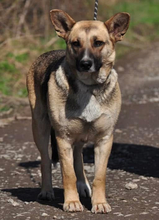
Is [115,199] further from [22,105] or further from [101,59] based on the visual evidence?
[22,105]

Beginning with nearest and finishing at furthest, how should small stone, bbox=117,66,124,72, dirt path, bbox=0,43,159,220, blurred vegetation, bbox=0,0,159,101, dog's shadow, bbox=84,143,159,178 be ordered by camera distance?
dirt path, bbox=0,43,159,220, dog's shadow, bbox=84,143,159,178, blurred vegetation, bbox=0,0,159,101, small stone, bbox=117,66,124,72

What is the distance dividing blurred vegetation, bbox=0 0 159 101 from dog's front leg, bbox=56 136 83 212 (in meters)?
4.57

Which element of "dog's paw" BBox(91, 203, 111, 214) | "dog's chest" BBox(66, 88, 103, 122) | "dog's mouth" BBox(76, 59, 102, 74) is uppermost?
"dog's mouth" BBox(76, 59, 102, 74)

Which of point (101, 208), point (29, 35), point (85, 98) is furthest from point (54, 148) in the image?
point (29, 35)

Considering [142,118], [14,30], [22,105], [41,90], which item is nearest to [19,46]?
[14,30]

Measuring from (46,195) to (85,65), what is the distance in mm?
1424

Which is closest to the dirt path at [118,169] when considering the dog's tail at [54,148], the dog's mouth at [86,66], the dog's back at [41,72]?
the dog's tail at [54,148]

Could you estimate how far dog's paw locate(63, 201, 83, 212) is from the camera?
5.12 meters

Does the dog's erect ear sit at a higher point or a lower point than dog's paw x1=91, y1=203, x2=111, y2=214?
higher

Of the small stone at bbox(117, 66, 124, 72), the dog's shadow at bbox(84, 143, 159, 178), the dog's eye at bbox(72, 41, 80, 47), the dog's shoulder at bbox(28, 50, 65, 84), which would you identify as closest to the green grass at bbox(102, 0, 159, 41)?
the small stone at bbox(117, 66, 124, 72)

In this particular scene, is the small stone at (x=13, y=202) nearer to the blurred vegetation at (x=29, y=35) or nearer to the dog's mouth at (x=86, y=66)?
the dog's mouth at (x=86, y=66)

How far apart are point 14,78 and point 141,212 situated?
6072mm

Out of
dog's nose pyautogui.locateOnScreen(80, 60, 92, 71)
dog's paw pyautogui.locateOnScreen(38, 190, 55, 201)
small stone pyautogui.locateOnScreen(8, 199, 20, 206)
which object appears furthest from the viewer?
dog's paw pyautogui.locateOnScreen(38, 190, 55, 201)

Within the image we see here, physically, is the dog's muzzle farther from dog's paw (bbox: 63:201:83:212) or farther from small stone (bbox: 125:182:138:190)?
small stone (bbox: 125:182:138:190)
